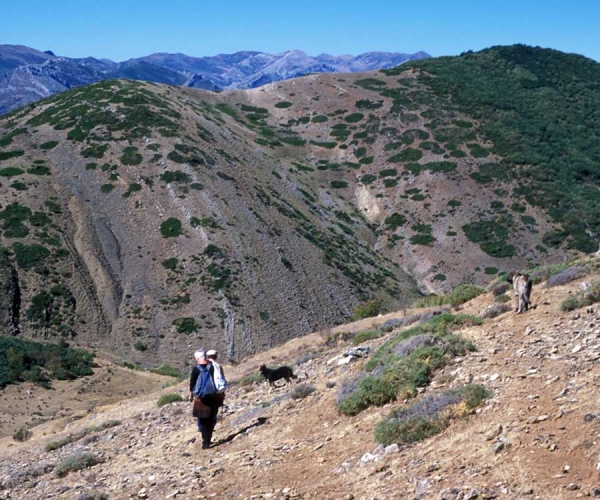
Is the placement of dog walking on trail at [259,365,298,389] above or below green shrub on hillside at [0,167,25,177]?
below

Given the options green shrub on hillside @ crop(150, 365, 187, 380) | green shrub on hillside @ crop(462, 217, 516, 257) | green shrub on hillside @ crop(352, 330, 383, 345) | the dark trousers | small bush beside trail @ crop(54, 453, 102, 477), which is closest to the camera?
the dark trousers

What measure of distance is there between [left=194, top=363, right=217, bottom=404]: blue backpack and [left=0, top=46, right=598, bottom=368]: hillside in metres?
30.3

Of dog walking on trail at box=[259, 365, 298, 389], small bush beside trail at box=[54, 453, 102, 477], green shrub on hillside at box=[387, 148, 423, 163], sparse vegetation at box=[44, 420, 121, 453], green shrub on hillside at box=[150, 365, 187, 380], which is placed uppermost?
green shrub on hillside at box=[387, 148, 423, 163]

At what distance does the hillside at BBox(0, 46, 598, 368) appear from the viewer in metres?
46.0

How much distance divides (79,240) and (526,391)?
155ft

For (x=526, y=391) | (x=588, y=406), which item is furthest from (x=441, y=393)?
(x=588, y=406)

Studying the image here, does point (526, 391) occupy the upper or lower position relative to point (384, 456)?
upper

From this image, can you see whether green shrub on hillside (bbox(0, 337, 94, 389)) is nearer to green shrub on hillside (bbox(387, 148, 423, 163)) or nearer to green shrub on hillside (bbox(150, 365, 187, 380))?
green shrub on hillside (bbox(150, 365, 187, 380))

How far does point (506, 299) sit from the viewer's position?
15688mm

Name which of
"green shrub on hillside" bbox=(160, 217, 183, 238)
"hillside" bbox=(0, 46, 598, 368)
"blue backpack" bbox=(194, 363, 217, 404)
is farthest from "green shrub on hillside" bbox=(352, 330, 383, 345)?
"green shrub on hillside" bbox=(160, 217, 183, 238)

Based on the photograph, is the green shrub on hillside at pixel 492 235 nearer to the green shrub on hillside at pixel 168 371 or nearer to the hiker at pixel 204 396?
the green shrub on hillside at pixel 168 371

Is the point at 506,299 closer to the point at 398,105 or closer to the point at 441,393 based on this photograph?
the point at 441,393

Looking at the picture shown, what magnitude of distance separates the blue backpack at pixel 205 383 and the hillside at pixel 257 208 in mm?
30314

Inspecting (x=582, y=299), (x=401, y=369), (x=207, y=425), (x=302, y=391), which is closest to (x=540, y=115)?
(x=582, y=299)
